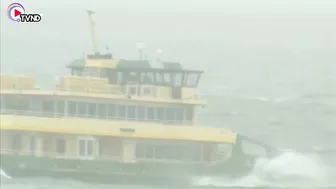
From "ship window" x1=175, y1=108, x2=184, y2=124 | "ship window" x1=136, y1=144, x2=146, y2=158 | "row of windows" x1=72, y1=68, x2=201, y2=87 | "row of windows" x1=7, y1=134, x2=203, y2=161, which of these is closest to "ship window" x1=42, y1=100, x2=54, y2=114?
"row of windows" x1=7, y1=134, x2=203, y2=161

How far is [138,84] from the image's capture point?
27500 millimetres

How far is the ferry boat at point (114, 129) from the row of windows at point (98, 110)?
29 millimetres

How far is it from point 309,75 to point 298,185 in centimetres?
4563

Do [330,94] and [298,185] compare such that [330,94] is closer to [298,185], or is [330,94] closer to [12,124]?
[298,185]

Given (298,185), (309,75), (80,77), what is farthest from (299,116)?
(309,75)

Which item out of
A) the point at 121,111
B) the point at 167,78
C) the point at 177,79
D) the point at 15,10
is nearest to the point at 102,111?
the point at 121,111

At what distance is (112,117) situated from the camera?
26.9m

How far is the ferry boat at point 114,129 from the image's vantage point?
2616 centimetres

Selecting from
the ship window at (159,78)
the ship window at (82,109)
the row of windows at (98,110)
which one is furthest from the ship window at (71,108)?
the ship window at (159,78)

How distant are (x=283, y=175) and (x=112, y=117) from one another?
590 cm

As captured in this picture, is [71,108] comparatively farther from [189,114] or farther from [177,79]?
[189,114]

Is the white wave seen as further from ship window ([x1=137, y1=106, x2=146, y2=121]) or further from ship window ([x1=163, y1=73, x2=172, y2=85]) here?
ship window ([x1=163, y1=73, x2=172, y2=85])

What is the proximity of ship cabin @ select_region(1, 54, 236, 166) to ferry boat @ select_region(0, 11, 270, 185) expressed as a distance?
1.1 inches

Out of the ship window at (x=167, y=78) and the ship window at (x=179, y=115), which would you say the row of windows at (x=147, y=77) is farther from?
the ship window at (x=179, y=115)
